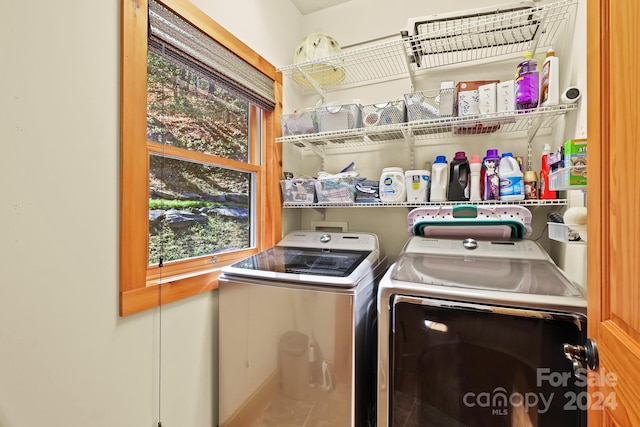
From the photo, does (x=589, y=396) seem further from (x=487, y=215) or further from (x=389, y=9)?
(x=389, y=9)

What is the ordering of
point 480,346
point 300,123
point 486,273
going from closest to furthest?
1. point 480,346
2. point 486,273
3. point 300,123

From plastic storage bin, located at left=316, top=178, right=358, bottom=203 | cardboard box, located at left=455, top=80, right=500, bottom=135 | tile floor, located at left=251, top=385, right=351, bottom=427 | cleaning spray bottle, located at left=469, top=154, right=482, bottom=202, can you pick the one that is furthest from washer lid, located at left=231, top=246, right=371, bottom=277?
cardboard box, located at left=455, top=80, right=500, bottom=135

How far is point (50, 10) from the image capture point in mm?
862

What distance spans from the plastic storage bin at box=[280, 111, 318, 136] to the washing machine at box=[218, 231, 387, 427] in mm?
866

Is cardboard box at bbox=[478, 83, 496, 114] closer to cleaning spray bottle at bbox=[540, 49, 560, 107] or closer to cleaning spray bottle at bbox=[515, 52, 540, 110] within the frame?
cleaning spray bottle at bbox=[515, 52, 540, 110]

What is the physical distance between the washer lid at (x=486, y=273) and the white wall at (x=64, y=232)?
1108 millimetres

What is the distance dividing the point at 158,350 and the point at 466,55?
233 centimetres

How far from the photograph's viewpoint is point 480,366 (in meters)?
1.02

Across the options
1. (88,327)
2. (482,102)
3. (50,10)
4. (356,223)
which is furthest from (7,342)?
(482,102)

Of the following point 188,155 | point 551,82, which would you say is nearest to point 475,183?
point 551,82

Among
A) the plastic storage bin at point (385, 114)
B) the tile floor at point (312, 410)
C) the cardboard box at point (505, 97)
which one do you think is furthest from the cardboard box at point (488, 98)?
the tile floor at point (312, 410)

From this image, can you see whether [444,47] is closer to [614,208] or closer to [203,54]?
[203,54]

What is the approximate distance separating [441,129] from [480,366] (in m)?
1.25

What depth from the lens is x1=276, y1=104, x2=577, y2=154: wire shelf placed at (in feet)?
4.61
